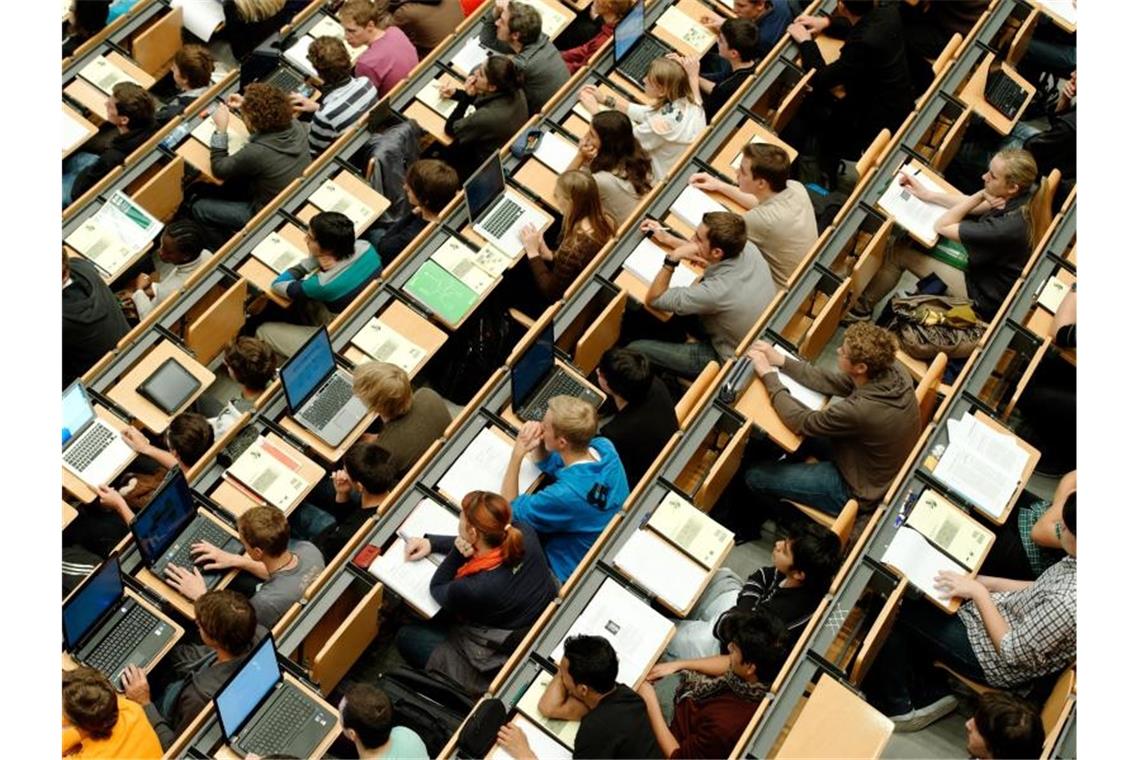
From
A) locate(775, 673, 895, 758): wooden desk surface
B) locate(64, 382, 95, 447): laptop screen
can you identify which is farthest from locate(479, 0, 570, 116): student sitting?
locate(775, 673, 895, 758): wooden desk surface

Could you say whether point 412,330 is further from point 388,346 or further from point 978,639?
point 978,639

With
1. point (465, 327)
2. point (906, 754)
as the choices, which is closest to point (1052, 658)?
point (906, 754)

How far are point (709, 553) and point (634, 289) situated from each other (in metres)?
1.87

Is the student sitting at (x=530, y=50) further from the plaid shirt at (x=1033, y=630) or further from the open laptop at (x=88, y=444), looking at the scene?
the plaid shirt at (x=1033, y=630)

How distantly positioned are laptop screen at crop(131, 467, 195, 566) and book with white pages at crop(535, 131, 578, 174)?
10.5ft

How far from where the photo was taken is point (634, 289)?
892 cm

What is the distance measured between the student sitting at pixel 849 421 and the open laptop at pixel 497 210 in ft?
5.38

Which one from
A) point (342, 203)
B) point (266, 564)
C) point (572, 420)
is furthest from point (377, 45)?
point (266, 564)

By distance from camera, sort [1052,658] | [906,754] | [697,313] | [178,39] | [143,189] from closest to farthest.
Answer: [1052,658], [906,754], [697,313], [143,189], [178,39]

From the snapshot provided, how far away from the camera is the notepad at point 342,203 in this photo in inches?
366

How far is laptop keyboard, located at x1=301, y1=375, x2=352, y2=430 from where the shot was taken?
8.20 metres

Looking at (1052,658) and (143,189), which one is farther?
(143,189)

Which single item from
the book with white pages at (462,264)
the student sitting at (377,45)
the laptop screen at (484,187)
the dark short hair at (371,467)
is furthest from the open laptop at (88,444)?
the student sitting at (377,45)

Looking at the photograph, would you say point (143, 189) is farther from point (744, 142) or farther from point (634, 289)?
point (744, 142)
